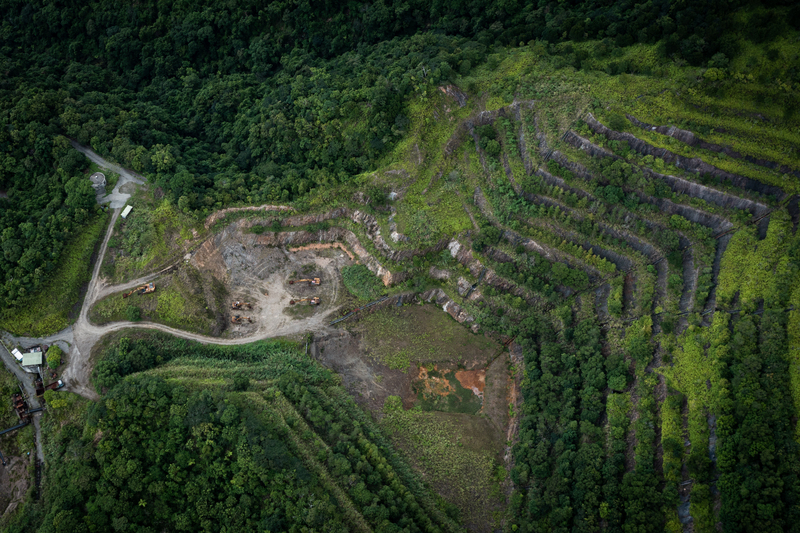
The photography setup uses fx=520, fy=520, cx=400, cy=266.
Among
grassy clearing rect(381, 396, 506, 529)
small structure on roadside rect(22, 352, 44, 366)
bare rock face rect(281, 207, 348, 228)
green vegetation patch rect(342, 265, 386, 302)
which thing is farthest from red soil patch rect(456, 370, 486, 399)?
small structure on roadside rect(22, 352, 44, 366)

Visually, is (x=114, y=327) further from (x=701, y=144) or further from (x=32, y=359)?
(x=701, y=144)

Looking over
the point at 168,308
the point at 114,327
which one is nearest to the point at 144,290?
the point at 168,308

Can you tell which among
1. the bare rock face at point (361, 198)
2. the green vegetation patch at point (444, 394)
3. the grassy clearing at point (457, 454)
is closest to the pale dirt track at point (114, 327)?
the bare rock face at point (361, 198)

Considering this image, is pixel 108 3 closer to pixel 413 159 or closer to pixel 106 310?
pixel 106 310

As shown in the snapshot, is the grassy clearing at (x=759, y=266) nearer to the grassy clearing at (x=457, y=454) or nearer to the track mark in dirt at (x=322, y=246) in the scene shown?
the grassy clearing at (x=457, y=454)

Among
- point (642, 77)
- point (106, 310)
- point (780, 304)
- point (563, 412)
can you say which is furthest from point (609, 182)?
point (106, 310)
